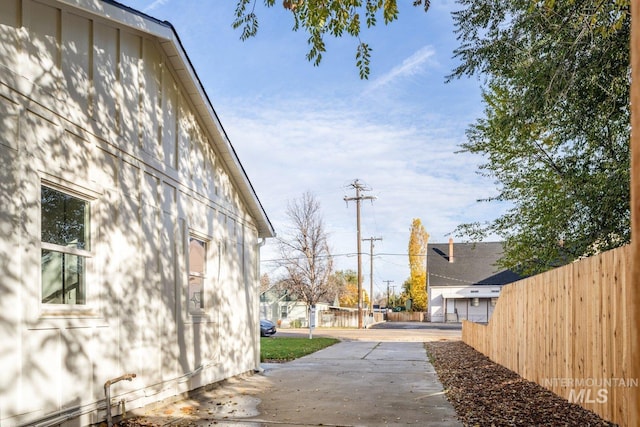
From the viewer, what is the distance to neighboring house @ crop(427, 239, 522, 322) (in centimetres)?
5038

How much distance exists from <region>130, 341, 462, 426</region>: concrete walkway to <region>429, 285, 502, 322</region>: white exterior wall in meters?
38.6

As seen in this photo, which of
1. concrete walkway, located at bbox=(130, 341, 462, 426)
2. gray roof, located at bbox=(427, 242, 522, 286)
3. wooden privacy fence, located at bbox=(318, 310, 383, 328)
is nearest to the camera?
concrete walkway, located at bbox=(130, 341, 462, 426)

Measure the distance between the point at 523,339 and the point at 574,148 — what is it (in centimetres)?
451

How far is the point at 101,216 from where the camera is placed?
663 cm

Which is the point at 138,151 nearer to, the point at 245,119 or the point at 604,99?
the point at 604,99

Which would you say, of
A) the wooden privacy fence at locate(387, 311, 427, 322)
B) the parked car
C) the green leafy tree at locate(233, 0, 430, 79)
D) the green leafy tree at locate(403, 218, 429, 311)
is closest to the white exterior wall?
the wooden privacy fence at locate(387, 311, 427, 322)

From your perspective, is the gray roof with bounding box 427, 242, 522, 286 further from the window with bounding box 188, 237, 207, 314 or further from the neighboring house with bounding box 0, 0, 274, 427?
the neighboring house with bounding box 0, 0, 274, 427

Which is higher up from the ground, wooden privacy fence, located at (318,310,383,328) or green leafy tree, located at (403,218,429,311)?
green leafy tree, located at (403,218,429,311)

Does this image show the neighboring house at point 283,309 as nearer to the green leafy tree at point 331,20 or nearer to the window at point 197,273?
the window at point 197,273

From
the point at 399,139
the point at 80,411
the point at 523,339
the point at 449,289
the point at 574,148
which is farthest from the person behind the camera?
the point at 449,289

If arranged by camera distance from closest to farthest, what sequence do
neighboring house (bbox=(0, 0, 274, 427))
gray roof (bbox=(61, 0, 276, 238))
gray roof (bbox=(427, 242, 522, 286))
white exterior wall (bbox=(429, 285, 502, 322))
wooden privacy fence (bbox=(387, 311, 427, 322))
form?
neighboring house (bbox=(0, 0, 274, 427))
gray roof (bbox=(61, 0, 276, 238))
white exterior wall (bbox=(429, 285, 502, 322))
gray roof (bbox=(427, 242, 522, 286))
wooden privacy fence (bbox=(387, 311, 427, 322))

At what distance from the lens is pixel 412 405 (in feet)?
27.8

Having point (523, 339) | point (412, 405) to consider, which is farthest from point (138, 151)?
point (523, 339)

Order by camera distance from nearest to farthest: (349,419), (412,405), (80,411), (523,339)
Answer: (80,411)
(349,419)
(412,405)
(523,339)
